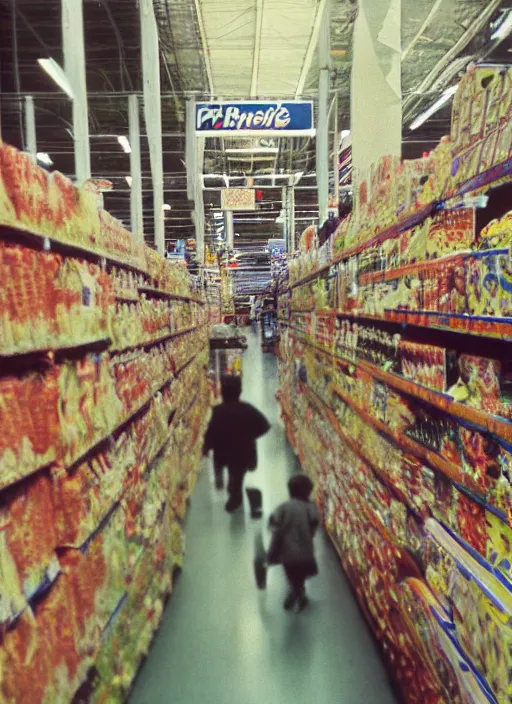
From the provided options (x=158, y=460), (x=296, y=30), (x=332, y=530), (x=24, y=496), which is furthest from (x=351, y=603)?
(x=296, y=30)

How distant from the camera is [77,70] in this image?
4578 millimetres

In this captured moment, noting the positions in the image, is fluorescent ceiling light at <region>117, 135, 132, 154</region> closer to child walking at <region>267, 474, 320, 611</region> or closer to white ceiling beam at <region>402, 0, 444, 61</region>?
white ceiling beam at <region>402, 0, 444, 61</region>

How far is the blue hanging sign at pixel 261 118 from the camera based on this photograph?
27.1ft

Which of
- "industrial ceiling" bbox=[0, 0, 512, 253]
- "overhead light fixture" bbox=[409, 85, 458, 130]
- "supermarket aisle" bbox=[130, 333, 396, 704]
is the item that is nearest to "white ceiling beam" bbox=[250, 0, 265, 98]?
"industrial ceiling" bbox=[0, 0, 512, 253]

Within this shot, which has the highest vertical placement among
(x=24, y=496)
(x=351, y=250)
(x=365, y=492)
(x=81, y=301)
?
(x=351, y=250)

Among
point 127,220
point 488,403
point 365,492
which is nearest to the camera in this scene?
point 488,403

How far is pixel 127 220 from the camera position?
25.4 meters

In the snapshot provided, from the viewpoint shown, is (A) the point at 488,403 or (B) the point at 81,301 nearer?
(A) the point at 488,403

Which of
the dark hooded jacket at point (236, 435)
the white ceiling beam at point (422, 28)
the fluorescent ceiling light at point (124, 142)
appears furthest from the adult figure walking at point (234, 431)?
the fluorescent ceiling light at point (124, 142)

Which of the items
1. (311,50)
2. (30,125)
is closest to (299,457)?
(311,50)

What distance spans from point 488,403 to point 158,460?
278 cm

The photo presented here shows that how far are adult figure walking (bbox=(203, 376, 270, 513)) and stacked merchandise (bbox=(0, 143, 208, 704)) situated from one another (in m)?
1.55

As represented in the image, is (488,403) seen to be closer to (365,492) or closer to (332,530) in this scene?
(365,492)

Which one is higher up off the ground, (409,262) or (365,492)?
(409,262)
